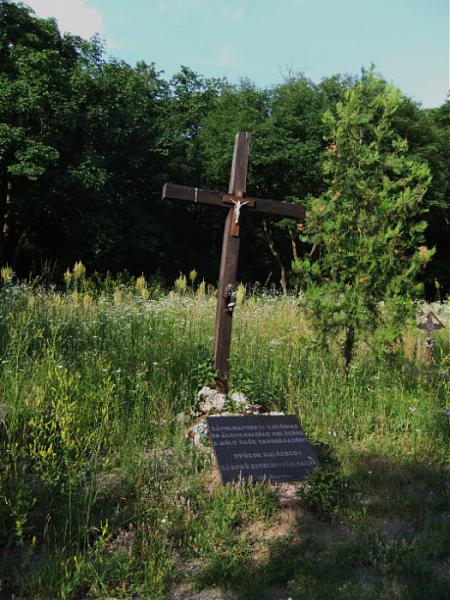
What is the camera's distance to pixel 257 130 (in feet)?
71.7

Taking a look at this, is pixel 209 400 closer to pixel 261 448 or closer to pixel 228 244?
pixel 261 448

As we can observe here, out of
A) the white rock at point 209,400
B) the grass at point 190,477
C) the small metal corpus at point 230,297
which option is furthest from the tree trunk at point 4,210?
the white rock at point 209,400

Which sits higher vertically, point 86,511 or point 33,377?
point 33,377

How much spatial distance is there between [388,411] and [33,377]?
3.24 m

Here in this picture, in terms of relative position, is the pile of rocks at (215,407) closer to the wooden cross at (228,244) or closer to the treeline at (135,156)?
the wooden cross at (228,244)

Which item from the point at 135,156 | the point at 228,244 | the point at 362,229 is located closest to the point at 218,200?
the point at 228,244

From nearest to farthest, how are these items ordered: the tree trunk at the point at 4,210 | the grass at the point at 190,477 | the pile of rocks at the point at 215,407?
the grass at the point at 190,477 < the pile of rocks at the point at 215,407 < the tree trunk at the point at 4,210

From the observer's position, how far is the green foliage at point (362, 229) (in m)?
5.38

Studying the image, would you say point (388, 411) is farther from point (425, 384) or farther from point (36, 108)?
point (36, 108)

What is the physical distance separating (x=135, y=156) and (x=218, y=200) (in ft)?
55.3

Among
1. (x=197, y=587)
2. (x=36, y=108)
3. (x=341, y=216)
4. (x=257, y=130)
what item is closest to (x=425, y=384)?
(x=341, y=216)

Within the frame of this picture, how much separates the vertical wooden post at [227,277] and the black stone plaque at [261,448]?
33.9 inches

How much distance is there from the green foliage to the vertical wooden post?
0.71m

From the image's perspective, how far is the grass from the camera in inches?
122
